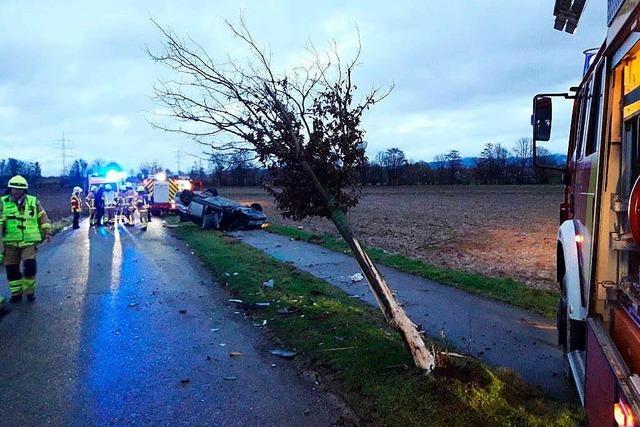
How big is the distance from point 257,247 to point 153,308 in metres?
6.80

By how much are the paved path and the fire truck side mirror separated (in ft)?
6.78

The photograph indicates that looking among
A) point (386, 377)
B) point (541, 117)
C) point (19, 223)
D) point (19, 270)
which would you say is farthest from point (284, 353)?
point (19, 223)

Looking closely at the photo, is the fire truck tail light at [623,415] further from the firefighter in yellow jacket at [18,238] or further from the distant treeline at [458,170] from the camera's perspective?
the distant treeline at [458,170]

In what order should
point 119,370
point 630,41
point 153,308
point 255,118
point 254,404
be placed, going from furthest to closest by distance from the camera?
point 153,308, point 119,370, point 255,118, point 254,404, point 630,41

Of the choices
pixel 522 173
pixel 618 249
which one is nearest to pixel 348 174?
pixel 618 249

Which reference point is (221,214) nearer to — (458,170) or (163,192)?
(163,192)

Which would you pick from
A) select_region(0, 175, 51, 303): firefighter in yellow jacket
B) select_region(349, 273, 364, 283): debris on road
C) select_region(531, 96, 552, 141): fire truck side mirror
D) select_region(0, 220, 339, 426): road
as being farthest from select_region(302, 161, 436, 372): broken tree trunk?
select_region(0, 175, 51, 303): firefighter in yellow jacket

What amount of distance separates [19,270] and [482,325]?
650cm

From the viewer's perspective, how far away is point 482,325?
628 cm

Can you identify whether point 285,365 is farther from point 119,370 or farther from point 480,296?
point 480,296

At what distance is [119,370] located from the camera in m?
4.91

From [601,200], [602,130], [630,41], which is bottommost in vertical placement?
[601,200]

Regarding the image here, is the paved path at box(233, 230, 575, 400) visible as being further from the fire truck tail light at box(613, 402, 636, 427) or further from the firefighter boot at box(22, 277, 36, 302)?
the firefighter boot at box(22, 277, 36, 302)

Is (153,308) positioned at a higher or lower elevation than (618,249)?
lower
